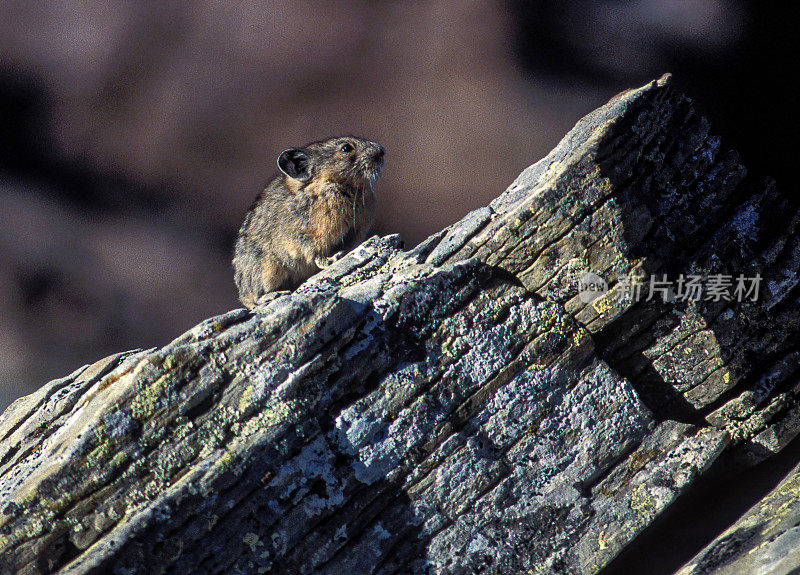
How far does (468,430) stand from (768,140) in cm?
496

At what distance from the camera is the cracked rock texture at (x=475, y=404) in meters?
3.09

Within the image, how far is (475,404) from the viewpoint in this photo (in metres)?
3.52

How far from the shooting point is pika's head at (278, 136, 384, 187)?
5590 millimetres

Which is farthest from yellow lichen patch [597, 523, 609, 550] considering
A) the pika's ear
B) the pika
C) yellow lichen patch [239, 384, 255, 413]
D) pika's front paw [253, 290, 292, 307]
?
the pika's ear

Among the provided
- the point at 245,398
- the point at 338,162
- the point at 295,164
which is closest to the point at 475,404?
the point at 245,398

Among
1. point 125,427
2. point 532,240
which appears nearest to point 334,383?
point 125,427

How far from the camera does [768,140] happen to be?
20.6ft

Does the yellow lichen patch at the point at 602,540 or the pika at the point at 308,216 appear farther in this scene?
the pika at the point at 308,216

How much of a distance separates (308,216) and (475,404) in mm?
2618

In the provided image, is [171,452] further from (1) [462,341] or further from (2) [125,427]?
(1) [462,341]

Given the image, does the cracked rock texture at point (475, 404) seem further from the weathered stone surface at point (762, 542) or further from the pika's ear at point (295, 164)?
the pika's ear at point (295, 164)

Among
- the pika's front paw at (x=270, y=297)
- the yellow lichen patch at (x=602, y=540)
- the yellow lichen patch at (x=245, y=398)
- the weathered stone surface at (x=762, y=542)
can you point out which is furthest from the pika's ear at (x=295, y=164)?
the weathered stone surface at (x=762, y=542)

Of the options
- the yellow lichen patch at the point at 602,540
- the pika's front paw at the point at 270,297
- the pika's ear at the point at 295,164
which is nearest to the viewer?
the yellow lichen patch at the point at 602,540

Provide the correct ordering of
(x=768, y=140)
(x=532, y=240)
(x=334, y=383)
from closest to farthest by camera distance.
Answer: (x=334, y=383) → (x=532, y=240) → (x=768, y=140)
